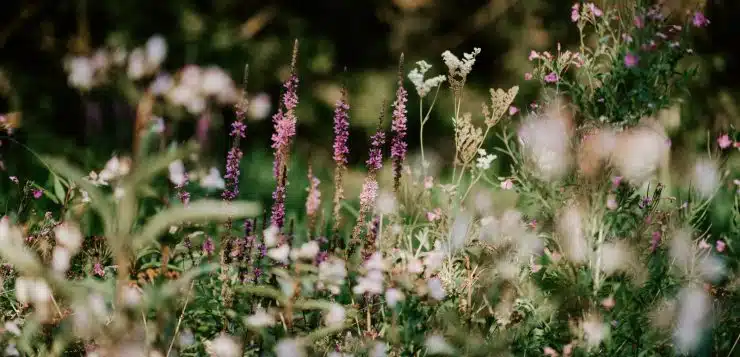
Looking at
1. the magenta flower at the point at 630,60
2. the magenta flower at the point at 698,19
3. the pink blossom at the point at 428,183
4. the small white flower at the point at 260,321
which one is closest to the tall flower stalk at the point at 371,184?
the pink blossom at the point at 428,183

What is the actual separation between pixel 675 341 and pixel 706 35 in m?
4.87

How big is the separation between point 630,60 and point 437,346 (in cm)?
89

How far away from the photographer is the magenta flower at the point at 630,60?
1982mm

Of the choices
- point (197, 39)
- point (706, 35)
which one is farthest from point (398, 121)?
point (706, 35)

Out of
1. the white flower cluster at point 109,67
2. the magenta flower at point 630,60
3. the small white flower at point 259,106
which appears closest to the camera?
the magenta flower at point 630,60

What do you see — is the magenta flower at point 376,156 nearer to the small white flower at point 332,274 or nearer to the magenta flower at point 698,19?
the small white flower at point 332,274

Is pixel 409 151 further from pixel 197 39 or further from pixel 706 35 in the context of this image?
pixel 706 35

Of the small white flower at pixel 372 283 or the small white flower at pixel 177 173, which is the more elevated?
the small white flower at pixel 177 173

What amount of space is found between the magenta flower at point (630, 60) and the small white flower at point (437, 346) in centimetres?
86

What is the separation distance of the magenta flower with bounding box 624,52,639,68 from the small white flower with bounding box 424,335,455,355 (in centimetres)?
86

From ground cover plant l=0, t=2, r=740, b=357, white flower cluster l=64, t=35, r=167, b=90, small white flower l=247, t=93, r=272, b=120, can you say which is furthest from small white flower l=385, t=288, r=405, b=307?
small white flower l=247, t=93, r=272, b=120

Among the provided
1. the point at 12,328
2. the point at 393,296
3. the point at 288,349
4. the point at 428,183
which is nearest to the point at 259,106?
the point at 428,183

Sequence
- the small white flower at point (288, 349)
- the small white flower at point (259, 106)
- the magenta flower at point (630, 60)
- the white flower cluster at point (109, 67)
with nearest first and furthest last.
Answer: the small white flower at point (288, 349) → the magenta flower at point (630, 60) → the white flower cluster at point (109, 67) → the small white flower at point (259, 106)

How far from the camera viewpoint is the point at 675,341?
2082 millimetres
